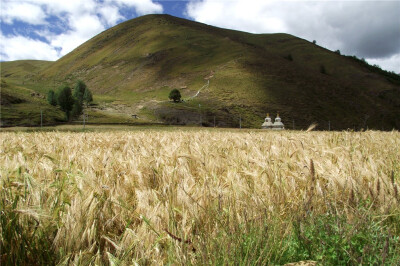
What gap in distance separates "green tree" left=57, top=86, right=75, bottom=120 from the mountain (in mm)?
8087

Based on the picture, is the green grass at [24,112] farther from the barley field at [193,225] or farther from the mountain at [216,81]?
the barley field at [193,225]

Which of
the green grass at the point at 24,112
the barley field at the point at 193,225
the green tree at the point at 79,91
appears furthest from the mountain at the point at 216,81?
the barley field at the point at 193,225

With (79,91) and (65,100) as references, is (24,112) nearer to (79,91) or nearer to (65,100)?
(65,100)

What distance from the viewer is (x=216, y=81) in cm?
11019

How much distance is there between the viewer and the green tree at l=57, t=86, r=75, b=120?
265 feet

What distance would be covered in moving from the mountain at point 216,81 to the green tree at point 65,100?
8087 mm

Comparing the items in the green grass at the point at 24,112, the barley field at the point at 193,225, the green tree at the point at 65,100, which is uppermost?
the green tree at the point at 65,100

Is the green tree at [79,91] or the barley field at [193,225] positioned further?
the green tree at [79,91]

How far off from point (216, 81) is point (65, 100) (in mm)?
57875

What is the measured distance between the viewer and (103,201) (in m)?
1.75

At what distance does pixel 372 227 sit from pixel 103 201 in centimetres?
163

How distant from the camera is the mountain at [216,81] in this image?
90438 mm

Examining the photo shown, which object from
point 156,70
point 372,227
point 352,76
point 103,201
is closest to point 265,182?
point 372,227

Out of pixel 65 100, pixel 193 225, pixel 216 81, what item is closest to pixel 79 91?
pixel 65 100
